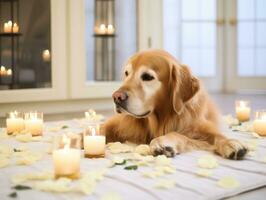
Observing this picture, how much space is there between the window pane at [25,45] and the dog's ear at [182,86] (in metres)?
1.92

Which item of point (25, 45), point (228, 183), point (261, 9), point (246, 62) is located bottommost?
point (228, 183)

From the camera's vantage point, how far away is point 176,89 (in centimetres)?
166

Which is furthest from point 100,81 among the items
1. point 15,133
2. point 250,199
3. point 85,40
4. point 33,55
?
point 250,199

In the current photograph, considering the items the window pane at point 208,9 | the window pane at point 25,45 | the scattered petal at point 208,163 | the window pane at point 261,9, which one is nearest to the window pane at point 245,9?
the window pane at point 261,9

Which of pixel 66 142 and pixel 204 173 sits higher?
pixel 66 142

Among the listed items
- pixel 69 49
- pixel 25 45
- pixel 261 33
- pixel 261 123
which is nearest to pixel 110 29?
pixel 69 49

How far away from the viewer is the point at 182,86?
1.68m

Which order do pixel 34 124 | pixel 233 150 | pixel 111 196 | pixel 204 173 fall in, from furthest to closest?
pixel 34 124, pixel 233 150, pixel 204 173, pixel 111 196

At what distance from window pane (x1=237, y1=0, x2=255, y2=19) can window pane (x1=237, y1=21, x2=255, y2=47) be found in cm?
9

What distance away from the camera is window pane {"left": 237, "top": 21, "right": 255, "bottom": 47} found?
526 cm

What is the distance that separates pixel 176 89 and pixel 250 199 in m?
0.63

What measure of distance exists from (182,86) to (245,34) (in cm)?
388

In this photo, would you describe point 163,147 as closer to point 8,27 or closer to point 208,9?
point 8,27

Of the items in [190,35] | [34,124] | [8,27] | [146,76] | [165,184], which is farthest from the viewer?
[190,35]
